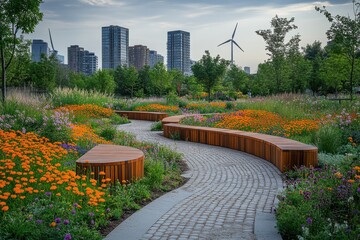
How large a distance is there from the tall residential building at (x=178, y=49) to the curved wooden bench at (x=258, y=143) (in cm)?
8940

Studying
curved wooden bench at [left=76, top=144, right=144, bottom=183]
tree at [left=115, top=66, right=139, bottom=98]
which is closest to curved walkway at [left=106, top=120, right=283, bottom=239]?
curved wooden bench at [left=76, top=144, right=144, bottom=183]

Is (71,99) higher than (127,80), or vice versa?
(127,80)

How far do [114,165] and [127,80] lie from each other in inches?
1602

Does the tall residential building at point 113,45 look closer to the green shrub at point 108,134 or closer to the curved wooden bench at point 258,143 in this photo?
the curved wooden bench at point 258,143

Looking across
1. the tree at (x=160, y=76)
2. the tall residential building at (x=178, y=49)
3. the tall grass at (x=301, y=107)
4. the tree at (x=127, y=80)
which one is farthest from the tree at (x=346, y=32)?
the tall residential building at (x=178, y=49)

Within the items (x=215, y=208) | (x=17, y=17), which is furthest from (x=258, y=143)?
(x=17, y=17)

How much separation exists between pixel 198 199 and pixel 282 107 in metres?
10.3

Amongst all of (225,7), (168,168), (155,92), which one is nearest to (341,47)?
(225,7)

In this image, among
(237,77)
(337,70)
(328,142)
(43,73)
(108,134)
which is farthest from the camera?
(237,77)

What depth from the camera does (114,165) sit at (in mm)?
5512

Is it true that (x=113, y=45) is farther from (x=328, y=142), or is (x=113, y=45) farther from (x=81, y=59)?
(x=328, y=142)

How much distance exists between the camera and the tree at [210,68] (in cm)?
3005

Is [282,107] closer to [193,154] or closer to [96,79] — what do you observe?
[193,154]

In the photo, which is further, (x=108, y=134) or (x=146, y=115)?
(x=146, y=115)
